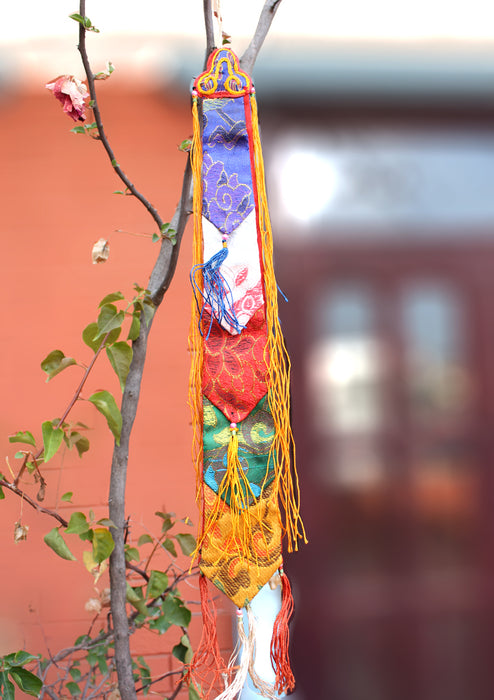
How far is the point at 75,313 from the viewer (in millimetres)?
1551

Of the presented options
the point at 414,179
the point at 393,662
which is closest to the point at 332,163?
the point at 414,179

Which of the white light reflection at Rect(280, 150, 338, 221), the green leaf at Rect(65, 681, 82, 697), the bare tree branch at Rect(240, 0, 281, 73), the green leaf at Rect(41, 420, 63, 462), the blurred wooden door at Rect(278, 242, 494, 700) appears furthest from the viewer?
the white light reflection at Rect(280, 150, 338, 221)

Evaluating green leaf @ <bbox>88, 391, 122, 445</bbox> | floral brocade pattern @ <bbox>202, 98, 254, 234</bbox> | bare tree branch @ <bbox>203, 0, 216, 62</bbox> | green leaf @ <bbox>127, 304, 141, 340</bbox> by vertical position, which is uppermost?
bare tree branch @ <bbox>203, 0, 216, 62</bbox>

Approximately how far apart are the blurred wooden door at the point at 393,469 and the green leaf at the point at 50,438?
41.4 inches

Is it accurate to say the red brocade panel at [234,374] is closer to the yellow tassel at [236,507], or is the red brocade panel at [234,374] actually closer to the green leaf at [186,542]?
the yellow tassel at [236,507]

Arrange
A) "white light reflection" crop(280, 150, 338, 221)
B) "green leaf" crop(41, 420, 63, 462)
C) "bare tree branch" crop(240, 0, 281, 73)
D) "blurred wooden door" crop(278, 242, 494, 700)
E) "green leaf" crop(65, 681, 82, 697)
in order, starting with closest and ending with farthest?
"green leaf" crop(41, 420, 63, 462) → "bare tree branch" crop(240, 0, 281, 73) → "green leaf" crop(65, 681, 82, 697) → "blurred wooden door" crop(278, 242, 494, 700) → "white light reflection" crop(280, 150, 338, 221)

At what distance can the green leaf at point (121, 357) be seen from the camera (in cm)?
79

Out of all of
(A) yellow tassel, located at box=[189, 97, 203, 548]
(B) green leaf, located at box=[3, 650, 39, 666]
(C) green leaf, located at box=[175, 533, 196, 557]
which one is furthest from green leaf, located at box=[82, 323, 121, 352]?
(B) green leaf, located at box=[3, 650, 39, 666]

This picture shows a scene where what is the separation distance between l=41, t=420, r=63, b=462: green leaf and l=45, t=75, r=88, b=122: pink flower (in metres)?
0.45

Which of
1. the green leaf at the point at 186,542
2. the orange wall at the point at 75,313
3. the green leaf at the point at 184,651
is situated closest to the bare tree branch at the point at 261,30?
the orange wall at the point at 75,313

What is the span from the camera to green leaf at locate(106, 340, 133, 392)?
31.0 inches

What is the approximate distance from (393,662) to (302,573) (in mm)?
388

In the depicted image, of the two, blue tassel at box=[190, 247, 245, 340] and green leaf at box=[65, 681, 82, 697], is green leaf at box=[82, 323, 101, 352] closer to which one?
blue tassel at box=[190, 247, 245, 340]

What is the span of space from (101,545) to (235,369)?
32cm
